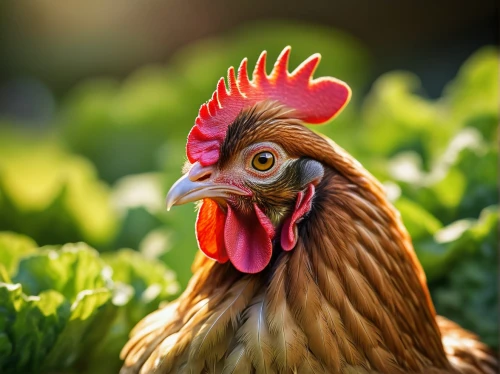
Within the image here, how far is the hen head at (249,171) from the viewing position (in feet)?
5.08

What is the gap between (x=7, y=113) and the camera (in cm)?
515

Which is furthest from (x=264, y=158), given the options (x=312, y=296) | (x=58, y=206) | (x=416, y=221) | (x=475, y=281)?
(x=58, y=206)

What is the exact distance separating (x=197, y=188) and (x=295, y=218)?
243 millimetres

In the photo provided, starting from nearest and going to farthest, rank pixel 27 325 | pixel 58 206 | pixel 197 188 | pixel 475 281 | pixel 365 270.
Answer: pixel 197 188 → pixel 365 270 → pixel 27 325 → pixel 475 281 → pixel 58 206

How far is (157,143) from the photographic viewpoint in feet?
12.1

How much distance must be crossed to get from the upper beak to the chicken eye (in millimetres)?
68

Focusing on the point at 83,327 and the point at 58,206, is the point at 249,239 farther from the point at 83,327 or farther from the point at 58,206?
the point at 58,206

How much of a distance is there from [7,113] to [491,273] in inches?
159

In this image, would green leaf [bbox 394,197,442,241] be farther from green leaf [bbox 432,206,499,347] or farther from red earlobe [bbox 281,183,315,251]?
red earlobe [bbox 281,183,315,251]

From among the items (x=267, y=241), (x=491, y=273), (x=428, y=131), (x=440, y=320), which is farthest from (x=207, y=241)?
(x=428, y=131)

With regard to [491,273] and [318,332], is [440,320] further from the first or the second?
[318,332]

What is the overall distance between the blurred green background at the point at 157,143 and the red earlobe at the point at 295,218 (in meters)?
0.54

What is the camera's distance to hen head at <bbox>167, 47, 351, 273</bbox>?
1.55 metres

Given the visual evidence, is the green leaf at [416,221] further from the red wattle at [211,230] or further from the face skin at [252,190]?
the red wattle at [211,230]
